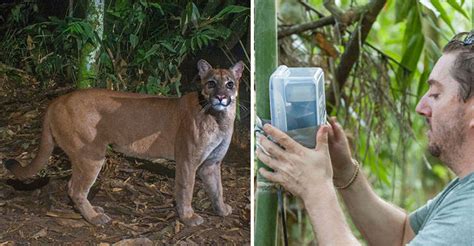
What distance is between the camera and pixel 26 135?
1.29 metres

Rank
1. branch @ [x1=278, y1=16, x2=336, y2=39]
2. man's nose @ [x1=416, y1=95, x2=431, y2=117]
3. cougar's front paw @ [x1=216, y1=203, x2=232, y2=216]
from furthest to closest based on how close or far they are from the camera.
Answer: branch @ [x1=278, y1=16, x2=336, y2=39], cougar's front paw @ [x1=216, y1=203, x2=232, y2=216], man's nose @ [x1=416, y1=95, x2=431, y2=117]

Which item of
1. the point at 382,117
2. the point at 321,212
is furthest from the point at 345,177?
A: the point at 382,117

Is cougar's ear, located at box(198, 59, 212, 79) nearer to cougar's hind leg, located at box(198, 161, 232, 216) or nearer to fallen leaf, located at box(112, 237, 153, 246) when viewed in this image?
cougar's hind leg, located at box(198, 161, 232, 216)

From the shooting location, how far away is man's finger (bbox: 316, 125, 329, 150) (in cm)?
115

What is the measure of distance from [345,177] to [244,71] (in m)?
0.28

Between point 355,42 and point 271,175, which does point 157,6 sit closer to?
point 271,175

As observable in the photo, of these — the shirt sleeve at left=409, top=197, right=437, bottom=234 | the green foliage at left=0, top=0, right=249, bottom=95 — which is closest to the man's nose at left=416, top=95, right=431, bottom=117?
the shirt sleeve at left=409, top=197, right=437, bottom=234

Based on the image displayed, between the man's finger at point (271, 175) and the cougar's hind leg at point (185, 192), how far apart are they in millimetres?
172

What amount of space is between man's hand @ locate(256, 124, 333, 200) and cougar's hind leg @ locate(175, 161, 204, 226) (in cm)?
21

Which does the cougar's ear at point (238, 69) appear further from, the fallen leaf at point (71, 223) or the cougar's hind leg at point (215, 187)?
the fallen leaf at point (71, 223)

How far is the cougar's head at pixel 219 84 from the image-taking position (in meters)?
1.30

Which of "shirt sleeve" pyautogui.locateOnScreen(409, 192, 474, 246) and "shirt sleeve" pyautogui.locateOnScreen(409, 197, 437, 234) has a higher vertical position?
"shirt sleeve" pyautogui.locateOnScreen(409, 192, 474, 246)

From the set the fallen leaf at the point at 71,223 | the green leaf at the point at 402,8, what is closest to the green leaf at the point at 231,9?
the fallen leaf at the point at 71,223

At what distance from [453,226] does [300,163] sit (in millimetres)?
248
